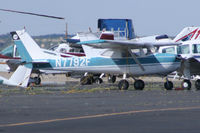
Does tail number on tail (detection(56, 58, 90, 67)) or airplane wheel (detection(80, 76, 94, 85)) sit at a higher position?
tail number on tail (detection(56, 58, 90, 67))

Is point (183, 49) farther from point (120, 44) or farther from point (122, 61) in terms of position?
point (120, 44)

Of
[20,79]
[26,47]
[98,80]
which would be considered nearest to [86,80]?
[98,80]

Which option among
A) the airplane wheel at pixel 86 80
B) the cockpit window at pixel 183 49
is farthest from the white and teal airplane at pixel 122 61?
the airplane wheel at pixel 86 80

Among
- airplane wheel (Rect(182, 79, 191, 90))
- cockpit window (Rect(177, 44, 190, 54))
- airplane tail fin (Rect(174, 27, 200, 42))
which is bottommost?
airplane wheel (Rect(182, 79, 191, 90))

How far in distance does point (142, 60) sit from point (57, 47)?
49.6ft

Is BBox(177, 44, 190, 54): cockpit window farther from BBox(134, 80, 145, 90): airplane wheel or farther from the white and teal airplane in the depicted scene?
BBox(134, 80, 145, 90): airplane wheel

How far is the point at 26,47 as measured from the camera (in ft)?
91.5

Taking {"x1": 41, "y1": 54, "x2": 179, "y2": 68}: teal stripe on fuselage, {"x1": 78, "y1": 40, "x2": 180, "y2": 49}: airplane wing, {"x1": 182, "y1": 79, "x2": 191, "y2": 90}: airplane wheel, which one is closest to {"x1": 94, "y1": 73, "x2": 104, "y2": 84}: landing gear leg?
{"x1": 41, "y1": 54, "x2": 179, "y2": 68}: teal stripe on fuselage

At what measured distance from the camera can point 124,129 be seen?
32.9 feet

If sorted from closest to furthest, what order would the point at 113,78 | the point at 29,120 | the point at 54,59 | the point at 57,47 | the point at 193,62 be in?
1. the point at 29,120
2. the point at 193,62
3. the point at 54,59
4. the point at 113,78
5. the point at 57,47

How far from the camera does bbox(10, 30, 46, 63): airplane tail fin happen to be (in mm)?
27453

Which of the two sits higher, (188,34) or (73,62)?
(188,34)

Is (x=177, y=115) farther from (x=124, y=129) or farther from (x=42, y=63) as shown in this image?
(x=42, y=63)

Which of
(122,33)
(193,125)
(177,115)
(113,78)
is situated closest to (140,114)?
(177,115)
